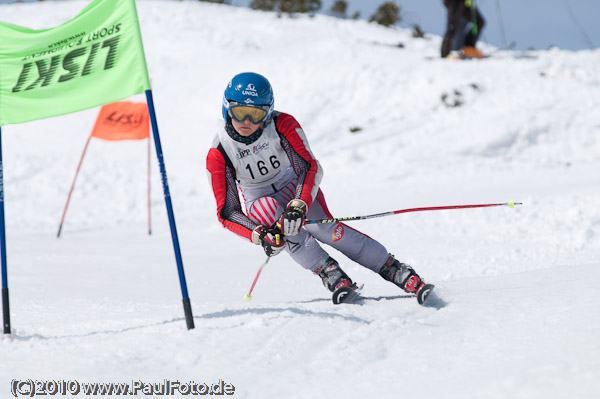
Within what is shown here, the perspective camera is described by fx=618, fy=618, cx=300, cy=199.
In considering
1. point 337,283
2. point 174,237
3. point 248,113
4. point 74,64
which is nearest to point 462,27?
point 337,283

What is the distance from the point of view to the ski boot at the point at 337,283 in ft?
13.7

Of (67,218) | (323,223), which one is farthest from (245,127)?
(67,218)

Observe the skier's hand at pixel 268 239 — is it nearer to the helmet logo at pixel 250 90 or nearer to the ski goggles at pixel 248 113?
the ski goggles at pixel 248 113

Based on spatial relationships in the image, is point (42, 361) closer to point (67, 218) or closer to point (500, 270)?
A: point (500, 270)

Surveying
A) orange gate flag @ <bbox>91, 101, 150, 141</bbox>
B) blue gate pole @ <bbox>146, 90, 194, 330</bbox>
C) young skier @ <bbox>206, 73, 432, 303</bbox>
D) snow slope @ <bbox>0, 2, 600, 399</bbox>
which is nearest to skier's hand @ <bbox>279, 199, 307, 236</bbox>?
young skier @ <bbox>206, 73, 432, 303</bbox>

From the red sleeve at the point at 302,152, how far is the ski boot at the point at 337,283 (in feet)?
1.85

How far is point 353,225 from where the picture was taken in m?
7.82

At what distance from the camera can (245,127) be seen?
13.3 ft

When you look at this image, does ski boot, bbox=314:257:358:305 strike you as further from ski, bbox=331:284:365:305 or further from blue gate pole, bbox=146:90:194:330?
blue gate pole, bbox=146:90:194:330

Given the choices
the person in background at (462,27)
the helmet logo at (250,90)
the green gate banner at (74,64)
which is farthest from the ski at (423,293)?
the person in background at (462,27)

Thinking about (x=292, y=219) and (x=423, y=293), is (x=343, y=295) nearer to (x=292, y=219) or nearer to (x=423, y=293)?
(x=423, y=293)

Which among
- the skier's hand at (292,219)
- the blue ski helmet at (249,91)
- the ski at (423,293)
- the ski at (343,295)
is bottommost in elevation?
the ski at (343,295)

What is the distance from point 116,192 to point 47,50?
8853 millimetres

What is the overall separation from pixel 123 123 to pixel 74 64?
279 inches
